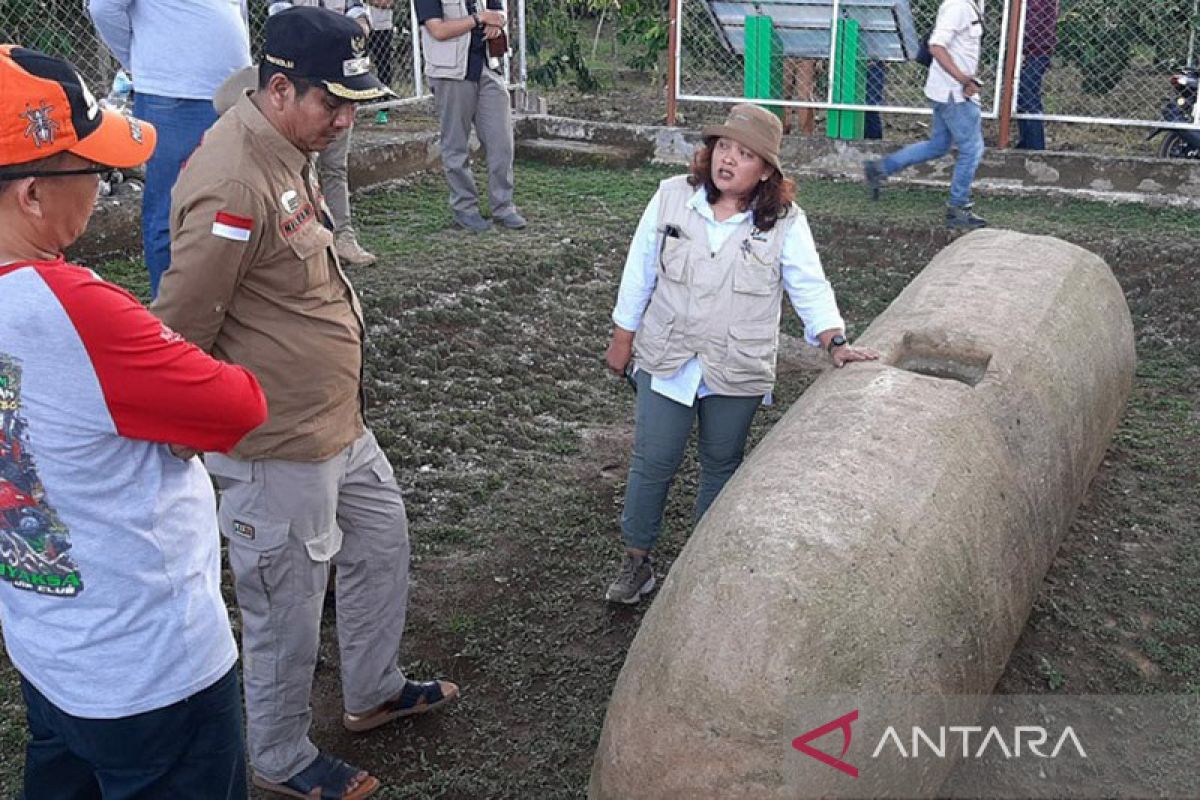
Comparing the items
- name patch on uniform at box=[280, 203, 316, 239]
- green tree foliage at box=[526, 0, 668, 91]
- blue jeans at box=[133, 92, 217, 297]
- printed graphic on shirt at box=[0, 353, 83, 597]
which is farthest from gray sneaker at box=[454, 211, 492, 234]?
printed graphic on shirt at box=[0, 353, 83, 597]

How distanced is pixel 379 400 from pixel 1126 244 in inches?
190

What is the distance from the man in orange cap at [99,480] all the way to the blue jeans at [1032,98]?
8.35m

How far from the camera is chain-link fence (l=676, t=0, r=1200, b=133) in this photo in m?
9.34

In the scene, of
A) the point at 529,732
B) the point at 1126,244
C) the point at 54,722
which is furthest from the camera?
the point at 1126,244

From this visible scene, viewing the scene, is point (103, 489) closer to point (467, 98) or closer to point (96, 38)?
point (467, 98)

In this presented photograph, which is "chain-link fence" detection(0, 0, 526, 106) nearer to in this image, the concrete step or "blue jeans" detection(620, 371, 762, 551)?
the concrete step

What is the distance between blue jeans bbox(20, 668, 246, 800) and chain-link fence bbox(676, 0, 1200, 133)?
7.95 meters

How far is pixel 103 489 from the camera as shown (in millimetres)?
2127

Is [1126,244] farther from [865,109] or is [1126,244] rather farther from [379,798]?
[379,798]

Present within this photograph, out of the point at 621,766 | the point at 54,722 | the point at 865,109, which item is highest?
the point at 865,109

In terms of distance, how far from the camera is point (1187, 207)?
8.54 meters

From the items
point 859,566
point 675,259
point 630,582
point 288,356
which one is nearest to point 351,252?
point 630,582

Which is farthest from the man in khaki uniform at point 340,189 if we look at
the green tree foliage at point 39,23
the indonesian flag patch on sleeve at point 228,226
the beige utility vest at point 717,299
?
the indonesian flag patch on sleeve at point 228,226

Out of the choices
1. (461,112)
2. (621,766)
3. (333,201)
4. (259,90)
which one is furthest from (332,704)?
(461,112)
